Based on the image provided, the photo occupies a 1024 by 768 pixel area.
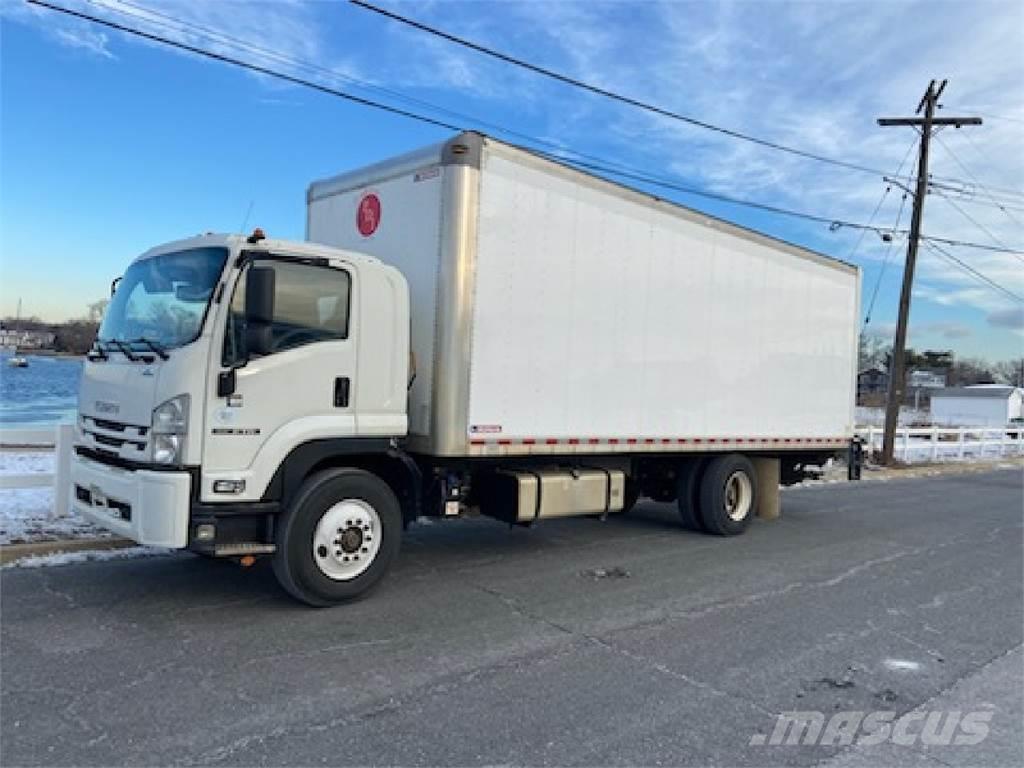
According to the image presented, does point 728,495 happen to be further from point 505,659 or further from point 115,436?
point 115,436

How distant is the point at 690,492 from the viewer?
9.77 m

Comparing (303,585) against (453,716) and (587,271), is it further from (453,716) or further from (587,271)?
(587,271)

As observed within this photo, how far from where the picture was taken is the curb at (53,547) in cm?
679

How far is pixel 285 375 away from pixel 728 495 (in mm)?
6112

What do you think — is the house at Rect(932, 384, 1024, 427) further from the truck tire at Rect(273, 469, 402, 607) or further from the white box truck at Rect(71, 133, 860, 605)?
the truck tire at Rect(273, 469, 402, 607)

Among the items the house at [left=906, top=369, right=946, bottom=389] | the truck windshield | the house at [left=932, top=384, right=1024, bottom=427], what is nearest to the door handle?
the truck windshield

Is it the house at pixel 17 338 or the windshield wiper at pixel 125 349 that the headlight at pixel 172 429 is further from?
the house at pixel 17 338

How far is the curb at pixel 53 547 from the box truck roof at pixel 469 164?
3.65m

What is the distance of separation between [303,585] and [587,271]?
3870mm

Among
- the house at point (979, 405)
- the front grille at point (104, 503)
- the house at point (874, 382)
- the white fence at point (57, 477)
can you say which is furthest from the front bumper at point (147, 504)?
the house at point (874, 382)

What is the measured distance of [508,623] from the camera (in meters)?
5.87

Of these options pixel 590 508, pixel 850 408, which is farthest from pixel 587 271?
pixel 850 408

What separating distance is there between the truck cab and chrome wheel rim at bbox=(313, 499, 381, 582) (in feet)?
0.11

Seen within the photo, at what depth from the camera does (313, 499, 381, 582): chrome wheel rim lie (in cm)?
589
